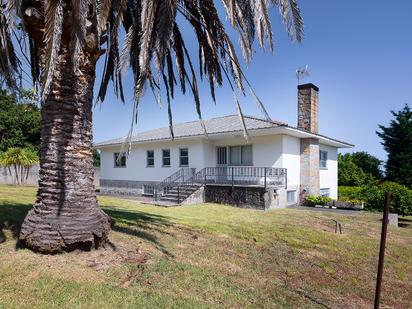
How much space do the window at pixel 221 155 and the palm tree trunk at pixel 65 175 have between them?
602 inches

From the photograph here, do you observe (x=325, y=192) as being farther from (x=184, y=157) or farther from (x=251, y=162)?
(x=184, y=157)

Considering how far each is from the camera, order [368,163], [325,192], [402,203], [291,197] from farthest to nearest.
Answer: [368,163] < [325,192] < [291,197] < [402,203]

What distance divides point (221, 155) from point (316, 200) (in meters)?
6.18

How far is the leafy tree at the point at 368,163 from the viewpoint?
35969 millimetres

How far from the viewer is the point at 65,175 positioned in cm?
559

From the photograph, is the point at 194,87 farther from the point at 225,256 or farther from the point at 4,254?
the point at 4,254

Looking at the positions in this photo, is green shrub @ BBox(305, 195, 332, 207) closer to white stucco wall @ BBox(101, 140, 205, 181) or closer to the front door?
the front door

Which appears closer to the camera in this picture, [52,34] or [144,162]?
[52,34]

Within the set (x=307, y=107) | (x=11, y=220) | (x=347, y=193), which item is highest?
(x=307, y=107)

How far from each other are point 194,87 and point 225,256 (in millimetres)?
4077

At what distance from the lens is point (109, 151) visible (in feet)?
90.1

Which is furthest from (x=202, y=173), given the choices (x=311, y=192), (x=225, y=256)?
(x=225, y=256)

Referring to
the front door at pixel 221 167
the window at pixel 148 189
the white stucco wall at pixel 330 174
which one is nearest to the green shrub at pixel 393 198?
the white stucco wall at pixel 330 174

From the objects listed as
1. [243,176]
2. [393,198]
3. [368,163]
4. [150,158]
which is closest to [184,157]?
[150,158]
